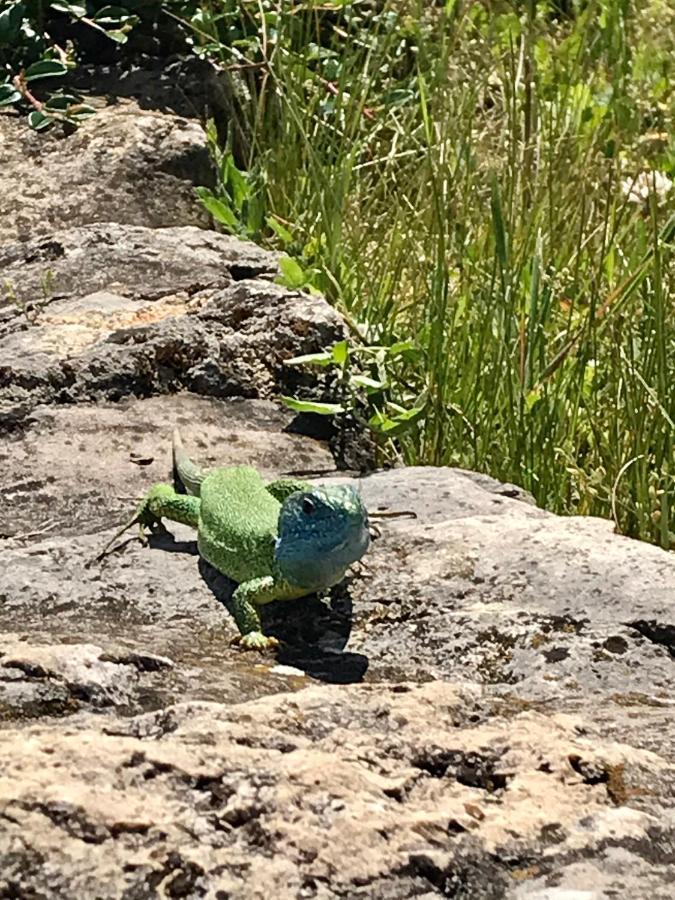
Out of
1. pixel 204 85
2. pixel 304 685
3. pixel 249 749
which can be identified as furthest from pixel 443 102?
pixel 249 749

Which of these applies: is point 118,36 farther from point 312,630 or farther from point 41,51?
point 312,630

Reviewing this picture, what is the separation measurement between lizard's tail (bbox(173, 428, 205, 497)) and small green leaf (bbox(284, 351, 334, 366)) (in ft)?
1.61

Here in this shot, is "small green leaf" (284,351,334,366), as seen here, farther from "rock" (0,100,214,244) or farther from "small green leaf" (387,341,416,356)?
"rock" (0,100,214,244)

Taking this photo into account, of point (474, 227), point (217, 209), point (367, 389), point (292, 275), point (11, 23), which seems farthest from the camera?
point (11, 23)

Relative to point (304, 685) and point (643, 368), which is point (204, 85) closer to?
point (643, 368)

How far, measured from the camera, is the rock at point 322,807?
1812mm

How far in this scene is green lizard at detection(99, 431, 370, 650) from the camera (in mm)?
3133

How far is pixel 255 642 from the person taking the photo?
9.96 ft

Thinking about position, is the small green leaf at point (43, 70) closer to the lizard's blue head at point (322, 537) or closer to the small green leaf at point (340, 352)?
the small green leaf at point (340, 352)

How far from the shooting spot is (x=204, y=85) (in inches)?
249

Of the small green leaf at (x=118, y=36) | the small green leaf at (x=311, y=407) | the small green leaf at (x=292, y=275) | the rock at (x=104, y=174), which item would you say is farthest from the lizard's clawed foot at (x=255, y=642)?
the small green leaf at (x=118, y=36)

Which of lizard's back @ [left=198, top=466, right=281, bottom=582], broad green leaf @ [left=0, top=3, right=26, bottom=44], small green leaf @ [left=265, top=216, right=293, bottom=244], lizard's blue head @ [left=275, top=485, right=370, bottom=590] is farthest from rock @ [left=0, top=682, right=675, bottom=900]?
broad green leaf @ [left=0, top=3, right=26, bottom=44]

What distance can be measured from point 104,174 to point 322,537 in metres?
2.97

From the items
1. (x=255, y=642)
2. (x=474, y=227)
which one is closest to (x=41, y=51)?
(x=474, y=227)
